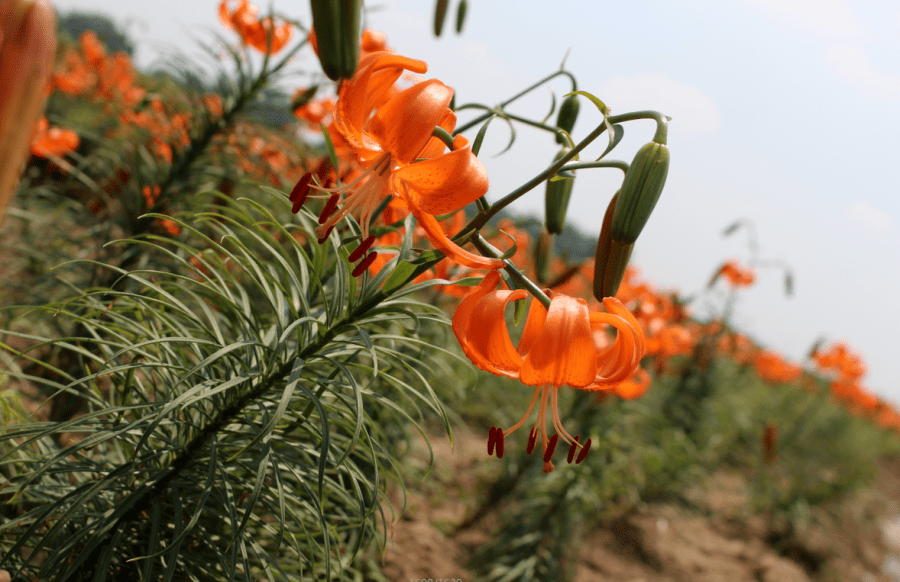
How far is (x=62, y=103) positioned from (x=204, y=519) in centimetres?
579

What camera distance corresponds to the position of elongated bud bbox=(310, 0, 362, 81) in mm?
481

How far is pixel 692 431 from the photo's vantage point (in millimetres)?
3723

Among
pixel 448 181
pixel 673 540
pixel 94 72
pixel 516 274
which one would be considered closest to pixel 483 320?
pixel 516 274

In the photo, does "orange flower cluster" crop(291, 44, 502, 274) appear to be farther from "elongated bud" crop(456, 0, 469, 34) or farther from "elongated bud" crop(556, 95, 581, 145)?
"elongated bud" crop(456, 0, 469, 34)

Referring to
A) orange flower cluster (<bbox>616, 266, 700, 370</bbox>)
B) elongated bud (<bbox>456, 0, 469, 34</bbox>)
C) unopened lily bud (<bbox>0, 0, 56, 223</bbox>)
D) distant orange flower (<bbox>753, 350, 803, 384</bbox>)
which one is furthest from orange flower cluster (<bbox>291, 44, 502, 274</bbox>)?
distant orange flower (<bbox>753, 350, 803, 384</bbox>)

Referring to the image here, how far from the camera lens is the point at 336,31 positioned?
0.49 meters

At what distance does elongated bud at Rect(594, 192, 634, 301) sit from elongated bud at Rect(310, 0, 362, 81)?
38 centimetres

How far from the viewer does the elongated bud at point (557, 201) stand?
0.86m

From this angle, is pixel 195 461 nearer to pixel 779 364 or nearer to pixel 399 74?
pixel 399 74

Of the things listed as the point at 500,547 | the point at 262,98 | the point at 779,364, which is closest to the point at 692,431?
the point at 500,547

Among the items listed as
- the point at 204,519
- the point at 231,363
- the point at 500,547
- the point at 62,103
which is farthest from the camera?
the point at 62,103

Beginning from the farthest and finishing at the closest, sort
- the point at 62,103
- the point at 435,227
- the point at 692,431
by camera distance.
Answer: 1. the point at 62,103
2. the point at 692,431
3. the point at 435,227

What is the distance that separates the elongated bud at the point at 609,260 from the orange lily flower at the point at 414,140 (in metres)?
0.17

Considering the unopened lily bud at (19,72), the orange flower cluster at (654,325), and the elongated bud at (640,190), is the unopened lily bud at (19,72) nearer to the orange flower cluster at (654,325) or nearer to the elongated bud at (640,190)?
the elongated bud at (640,190)
